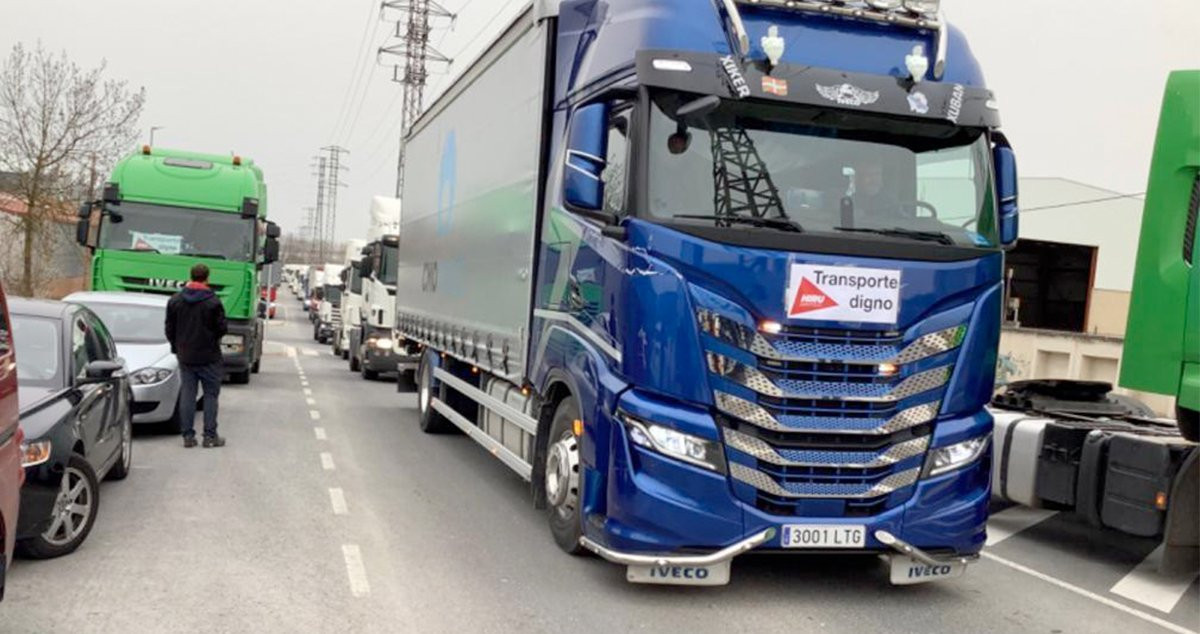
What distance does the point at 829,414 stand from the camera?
18.4 feet

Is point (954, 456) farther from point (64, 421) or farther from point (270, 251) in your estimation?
point (270, 251)

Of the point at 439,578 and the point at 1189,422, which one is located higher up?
the point at 1189,422

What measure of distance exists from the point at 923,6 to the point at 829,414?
2.71 meters

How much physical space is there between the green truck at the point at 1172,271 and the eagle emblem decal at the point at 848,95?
2257 mm

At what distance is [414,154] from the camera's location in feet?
46.9

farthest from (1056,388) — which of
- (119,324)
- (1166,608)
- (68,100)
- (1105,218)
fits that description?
(1105,218)

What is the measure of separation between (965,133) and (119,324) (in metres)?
10.3

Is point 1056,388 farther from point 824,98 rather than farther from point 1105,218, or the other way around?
point 1105,218

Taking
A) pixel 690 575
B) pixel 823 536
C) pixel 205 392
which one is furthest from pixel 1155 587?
pixel 205 392

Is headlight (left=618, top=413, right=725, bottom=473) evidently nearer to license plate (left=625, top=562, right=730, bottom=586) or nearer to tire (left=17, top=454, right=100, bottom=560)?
license plate (left=625, top=562, right=730, bottom=586)

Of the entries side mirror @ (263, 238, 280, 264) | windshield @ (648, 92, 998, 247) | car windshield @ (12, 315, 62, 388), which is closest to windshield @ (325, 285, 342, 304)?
side mirror @ (263, 238, 280, 264)

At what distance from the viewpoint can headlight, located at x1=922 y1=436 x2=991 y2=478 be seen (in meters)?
5.87

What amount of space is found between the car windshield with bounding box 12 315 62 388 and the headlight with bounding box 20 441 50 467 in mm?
1081

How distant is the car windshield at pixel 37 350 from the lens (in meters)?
6.90
